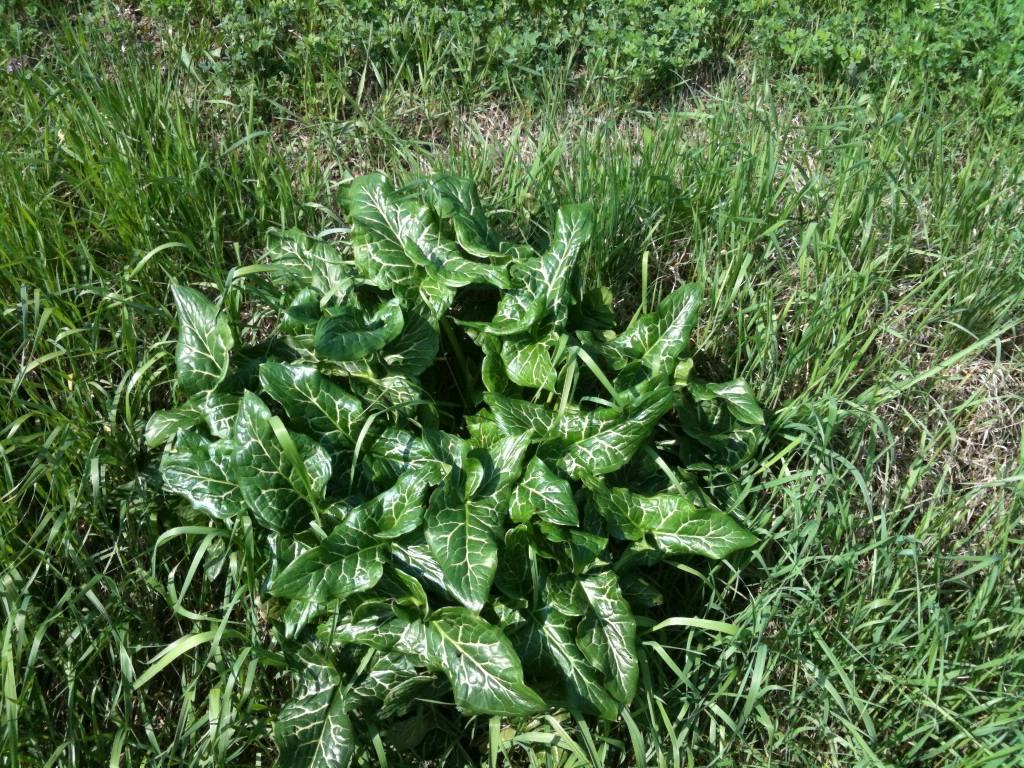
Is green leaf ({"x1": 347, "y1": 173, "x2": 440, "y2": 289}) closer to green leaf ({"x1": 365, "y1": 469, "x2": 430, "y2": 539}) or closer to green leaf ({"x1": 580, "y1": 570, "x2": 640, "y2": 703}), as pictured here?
green leaf ({"x1": 365, "y1": 469, "x2": 430, "y2": 539})

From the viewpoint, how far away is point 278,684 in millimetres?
2406

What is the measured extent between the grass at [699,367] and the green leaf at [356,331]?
1.75 ft

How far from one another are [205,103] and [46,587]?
1723 millimetres

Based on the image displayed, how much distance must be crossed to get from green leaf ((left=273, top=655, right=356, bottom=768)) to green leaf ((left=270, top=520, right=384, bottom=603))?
10.8 inches

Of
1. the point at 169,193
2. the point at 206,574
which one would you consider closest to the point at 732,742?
the point at 206,574

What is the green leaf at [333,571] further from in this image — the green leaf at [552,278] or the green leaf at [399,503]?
the green leaf at [552,278]

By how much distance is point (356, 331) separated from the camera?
2312mm

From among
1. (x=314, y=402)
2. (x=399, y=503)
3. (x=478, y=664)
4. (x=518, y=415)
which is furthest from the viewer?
(x=518, y=415)

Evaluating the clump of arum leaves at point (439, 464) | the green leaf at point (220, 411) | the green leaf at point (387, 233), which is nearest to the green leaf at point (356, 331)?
the clump of arum leaves at point (439, 464)

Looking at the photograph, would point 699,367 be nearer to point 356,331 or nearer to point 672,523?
point 672,523

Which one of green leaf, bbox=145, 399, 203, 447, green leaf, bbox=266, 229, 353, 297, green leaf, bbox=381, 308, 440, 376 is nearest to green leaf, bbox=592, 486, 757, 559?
green leaf, bbox=381, 308, 440, 376

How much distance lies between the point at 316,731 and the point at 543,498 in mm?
744

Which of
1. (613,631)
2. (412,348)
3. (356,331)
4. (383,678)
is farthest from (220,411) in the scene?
(613,631)

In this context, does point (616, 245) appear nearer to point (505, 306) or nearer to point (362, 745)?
point (505, 306)
